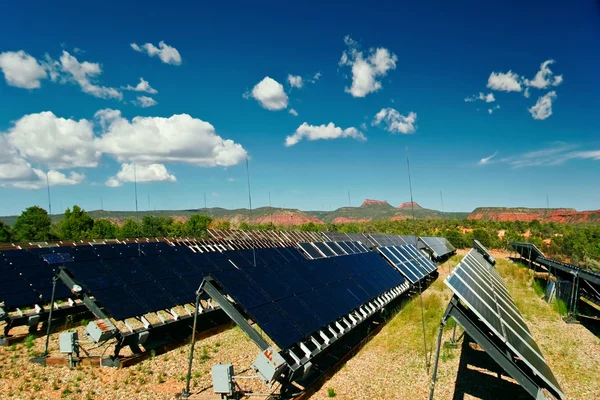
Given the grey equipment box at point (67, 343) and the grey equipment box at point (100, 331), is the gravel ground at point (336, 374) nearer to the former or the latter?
the grey equipment box at point (67, 343)

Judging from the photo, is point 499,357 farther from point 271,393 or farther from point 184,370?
point 184,370

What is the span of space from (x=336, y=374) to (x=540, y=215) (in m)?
202

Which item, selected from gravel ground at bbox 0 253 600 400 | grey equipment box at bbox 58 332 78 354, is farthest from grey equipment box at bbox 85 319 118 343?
gravel ground at bbox 0 253 600 400

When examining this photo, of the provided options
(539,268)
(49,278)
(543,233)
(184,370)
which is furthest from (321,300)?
(543,233)

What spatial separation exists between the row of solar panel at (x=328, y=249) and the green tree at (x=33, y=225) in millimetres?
74378

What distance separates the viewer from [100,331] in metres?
10.2

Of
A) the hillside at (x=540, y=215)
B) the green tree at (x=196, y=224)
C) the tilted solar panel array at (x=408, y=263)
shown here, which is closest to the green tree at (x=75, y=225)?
the green tree at (x=196, y=224)

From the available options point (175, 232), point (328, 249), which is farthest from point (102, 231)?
point (328, 249)

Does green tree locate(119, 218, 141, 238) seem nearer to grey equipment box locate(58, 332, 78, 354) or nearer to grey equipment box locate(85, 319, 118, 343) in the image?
grey equipment box locate(58, 332, 78, 354)

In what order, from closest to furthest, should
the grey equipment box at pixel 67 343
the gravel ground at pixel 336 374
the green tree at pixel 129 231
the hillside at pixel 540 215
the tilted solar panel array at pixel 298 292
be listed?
the tilted solar panel array at pixel 298 292 < the gravel ground at pixel 336 374 < the grey equipment box at pixel 67 343 < the green tree at pixel 129 231 < the hillside at pixel 540 215

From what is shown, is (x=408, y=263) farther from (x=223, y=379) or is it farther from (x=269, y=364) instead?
(x=269, y=364)

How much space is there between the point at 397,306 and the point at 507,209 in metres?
203

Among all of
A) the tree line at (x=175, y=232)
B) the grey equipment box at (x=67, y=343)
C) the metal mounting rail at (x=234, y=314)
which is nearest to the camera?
the metal mounting rail at (x=234, y=314)

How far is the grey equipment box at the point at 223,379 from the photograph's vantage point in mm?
8133
